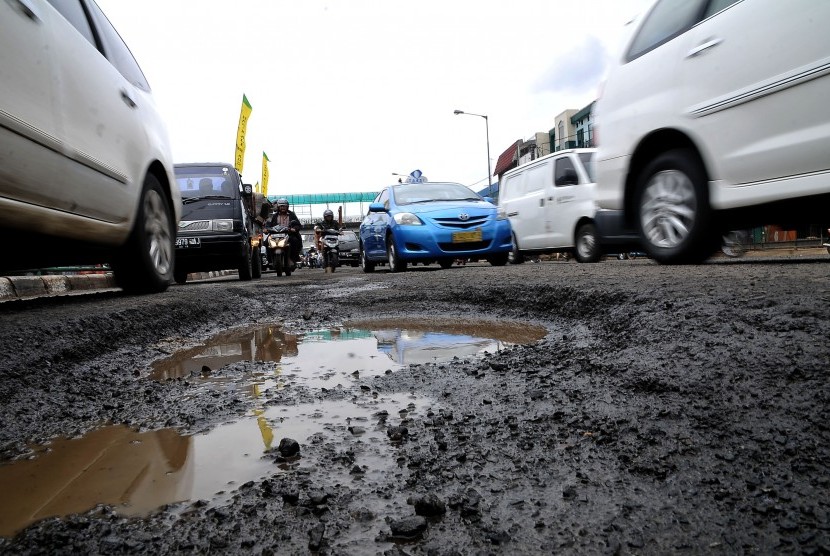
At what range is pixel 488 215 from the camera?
7.98m

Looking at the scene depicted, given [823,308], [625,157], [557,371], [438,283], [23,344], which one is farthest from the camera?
[438,283]

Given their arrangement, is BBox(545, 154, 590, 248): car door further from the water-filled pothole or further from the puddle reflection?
the puddle reflection

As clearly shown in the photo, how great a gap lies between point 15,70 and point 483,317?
268 centimetres

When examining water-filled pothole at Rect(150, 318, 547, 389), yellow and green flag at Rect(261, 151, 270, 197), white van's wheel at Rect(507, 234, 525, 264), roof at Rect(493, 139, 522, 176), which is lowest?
water-filled pothole at Rect(150, 318, 547, 389)

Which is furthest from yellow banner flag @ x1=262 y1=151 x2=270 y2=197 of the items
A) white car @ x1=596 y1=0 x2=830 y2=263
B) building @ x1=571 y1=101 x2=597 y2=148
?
white car @ x1=596 y1=0 x2=830 y2=263

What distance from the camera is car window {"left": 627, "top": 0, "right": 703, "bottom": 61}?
3904 mm

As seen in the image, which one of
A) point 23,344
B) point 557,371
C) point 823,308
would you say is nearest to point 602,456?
point 557,371

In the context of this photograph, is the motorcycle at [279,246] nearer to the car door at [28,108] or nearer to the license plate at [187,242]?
the license plate at [187,242]

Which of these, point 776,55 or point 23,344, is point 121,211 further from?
point 776,55

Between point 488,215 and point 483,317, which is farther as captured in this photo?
point 488,215

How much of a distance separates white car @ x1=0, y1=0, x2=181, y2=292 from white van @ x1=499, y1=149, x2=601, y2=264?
201 inches

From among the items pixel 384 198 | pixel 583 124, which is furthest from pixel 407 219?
pixel 583 124

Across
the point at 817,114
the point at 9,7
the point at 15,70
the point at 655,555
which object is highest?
the point at 9,7

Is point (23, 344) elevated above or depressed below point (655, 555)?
above
